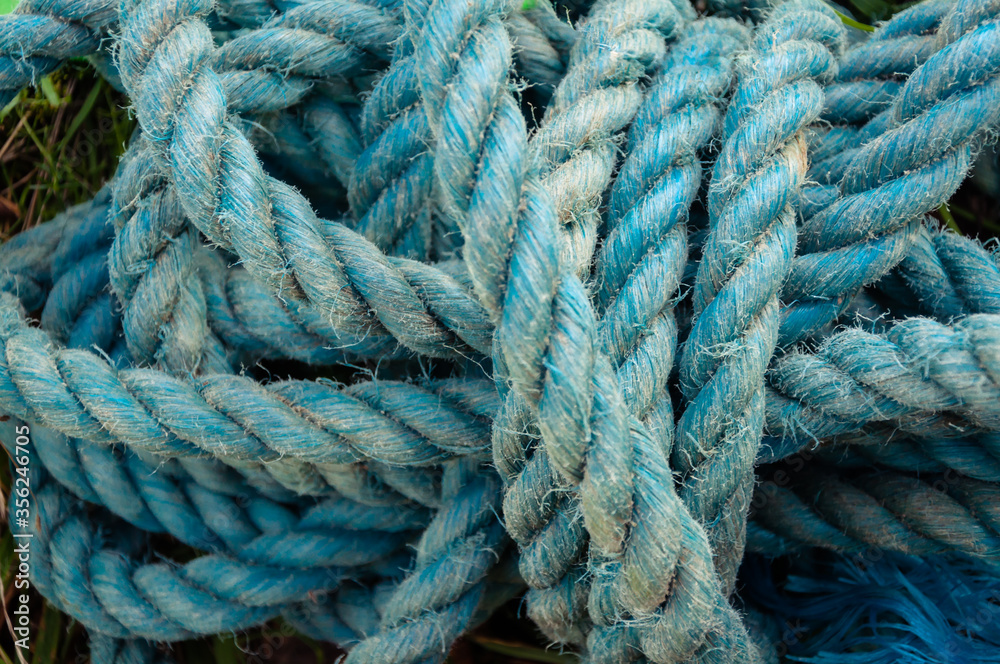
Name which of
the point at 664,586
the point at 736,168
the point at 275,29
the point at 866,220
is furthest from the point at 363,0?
the point at 664,586

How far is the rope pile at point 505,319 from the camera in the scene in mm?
640

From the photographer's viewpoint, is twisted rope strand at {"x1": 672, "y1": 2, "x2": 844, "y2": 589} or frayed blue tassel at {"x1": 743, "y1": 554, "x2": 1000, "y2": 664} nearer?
twisted rope strand at {"x1": 672, "y1": 2, "x2": 844, "y2": 589}

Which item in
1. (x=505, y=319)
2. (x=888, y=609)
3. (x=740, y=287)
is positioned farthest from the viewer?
(x=888, y=609)

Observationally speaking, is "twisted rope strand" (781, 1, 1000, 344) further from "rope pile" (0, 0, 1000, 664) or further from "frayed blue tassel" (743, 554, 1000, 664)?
"frayed blue tassel" (743, 554, 1000, 664)

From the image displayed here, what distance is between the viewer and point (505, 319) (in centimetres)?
59

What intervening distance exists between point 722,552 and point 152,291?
642 millimetres

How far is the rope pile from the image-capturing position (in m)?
0.64
